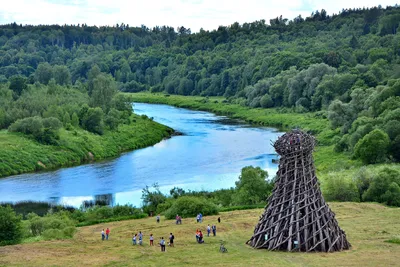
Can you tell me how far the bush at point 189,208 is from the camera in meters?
63.6

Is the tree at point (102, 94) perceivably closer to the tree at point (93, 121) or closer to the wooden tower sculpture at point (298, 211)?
the tree at point (93, 121)

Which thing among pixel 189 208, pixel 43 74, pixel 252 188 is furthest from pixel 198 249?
pixel 43 74

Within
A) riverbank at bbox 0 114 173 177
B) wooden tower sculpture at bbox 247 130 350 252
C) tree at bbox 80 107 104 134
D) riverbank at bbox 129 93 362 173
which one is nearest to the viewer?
wooden tower sculpture at bbox 247 130 350 252

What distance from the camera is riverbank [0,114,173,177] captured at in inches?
3999

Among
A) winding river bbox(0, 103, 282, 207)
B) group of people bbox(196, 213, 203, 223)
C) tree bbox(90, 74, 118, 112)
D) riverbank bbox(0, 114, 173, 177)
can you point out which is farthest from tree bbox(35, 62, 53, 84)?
group of people bbox(196, 213, 203, 223)

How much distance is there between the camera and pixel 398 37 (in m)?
196

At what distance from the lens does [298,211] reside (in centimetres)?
4541

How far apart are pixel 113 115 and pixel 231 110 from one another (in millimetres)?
48140

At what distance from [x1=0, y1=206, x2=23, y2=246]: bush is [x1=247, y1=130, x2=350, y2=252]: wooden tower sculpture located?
19.7 metres

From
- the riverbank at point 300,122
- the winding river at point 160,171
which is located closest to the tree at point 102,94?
the winding river at point 160,171

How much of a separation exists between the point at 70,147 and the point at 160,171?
Answer: 2159cm

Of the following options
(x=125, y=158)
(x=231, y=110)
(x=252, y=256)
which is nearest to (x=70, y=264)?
(x=252, y=256)

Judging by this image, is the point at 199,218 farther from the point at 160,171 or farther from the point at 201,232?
the point at 160,171

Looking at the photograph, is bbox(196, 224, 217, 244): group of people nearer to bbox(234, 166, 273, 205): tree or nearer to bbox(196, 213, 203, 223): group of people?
bbox(196, 213, 203, 223): group of people
